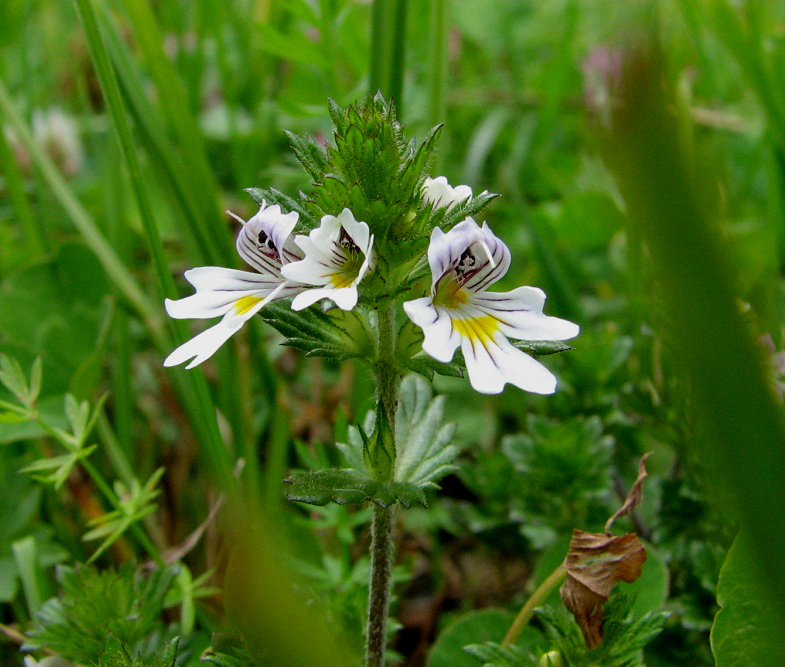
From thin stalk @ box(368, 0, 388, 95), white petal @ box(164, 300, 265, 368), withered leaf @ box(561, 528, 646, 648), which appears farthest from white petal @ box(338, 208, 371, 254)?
thin stalk @ box(368, 0, 388, 95)

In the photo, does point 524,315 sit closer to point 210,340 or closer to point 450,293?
point 450,293

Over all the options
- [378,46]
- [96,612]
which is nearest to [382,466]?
[96,612]

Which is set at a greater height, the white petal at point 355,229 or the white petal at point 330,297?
the white petal at point 355,229

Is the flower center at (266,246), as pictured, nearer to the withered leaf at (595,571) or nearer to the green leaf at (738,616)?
the withered leaf at (595,571)

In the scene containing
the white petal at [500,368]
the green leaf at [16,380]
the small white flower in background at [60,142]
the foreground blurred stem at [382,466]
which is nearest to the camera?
the white petal at [500,368]

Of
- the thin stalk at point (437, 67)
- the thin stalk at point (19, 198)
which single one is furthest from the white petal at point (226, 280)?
the thin stalk at point (19, 198)

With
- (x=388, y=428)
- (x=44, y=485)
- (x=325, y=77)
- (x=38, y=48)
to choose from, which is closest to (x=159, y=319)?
(x=44, y=485)

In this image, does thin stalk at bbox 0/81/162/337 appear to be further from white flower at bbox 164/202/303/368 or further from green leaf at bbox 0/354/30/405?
white flower at bbox 164/202/303/368
